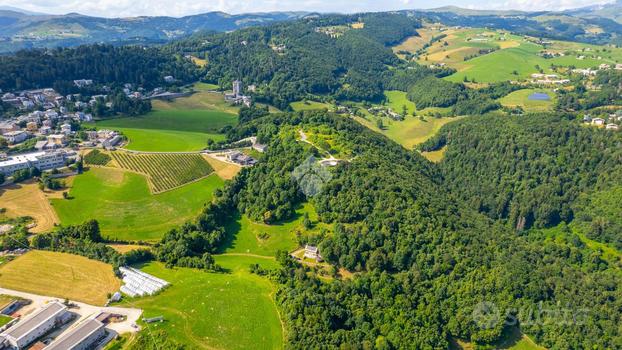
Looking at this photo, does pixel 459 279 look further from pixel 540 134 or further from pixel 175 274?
pixel 540 134

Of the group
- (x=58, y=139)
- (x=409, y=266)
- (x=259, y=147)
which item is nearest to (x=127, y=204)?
(x=58, y=139)

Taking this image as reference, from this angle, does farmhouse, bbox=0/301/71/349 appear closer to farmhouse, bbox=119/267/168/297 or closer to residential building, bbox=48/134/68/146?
farmhouse, bbox=119/267/168/297

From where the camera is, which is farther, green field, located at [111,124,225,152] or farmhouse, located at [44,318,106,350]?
green field, located at [111,124,225,152]

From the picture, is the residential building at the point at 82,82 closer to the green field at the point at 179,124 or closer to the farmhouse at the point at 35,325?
the green field at the point at 179,124

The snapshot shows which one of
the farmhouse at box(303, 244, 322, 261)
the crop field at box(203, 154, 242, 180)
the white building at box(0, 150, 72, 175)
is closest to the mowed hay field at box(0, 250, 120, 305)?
the farmhouse at box(303, 244, 322, 261)

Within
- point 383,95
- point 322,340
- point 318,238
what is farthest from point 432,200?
point 383,95

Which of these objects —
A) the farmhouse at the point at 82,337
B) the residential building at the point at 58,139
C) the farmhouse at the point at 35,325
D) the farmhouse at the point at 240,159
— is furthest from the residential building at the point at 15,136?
the farmhouse at the point at 82,337
